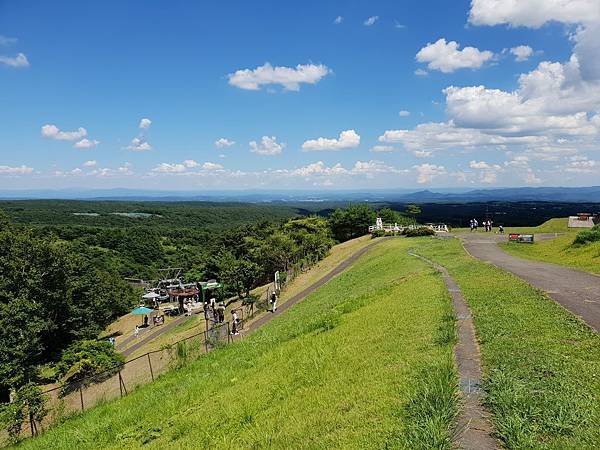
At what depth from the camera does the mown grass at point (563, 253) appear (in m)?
17.8

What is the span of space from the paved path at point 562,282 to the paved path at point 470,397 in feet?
8.63

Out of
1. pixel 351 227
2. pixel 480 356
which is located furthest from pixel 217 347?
pixel 351 227

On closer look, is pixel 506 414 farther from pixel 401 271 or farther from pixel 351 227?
pixel 351 227

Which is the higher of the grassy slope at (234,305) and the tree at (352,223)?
the tree at (352,223)

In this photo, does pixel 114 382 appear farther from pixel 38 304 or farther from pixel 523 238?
pixel 523 238

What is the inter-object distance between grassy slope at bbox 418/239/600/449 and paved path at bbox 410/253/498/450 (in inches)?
6.0

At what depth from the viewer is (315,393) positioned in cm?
780

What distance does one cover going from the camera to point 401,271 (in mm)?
21266

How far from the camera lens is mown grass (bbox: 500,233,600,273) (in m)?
17.8

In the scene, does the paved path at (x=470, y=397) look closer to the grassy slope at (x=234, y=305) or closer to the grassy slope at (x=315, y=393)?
the grassy slope at (x=315, y=393)

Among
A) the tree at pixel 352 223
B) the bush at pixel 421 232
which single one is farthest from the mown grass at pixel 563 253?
the tree at pixel 352 223

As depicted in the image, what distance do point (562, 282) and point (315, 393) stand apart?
1056 centimetres

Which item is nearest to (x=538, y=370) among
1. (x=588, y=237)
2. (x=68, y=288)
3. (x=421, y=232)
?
(x=588, y=237)

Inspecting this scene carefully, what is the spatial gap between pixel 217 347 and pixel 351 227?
38514 mm
